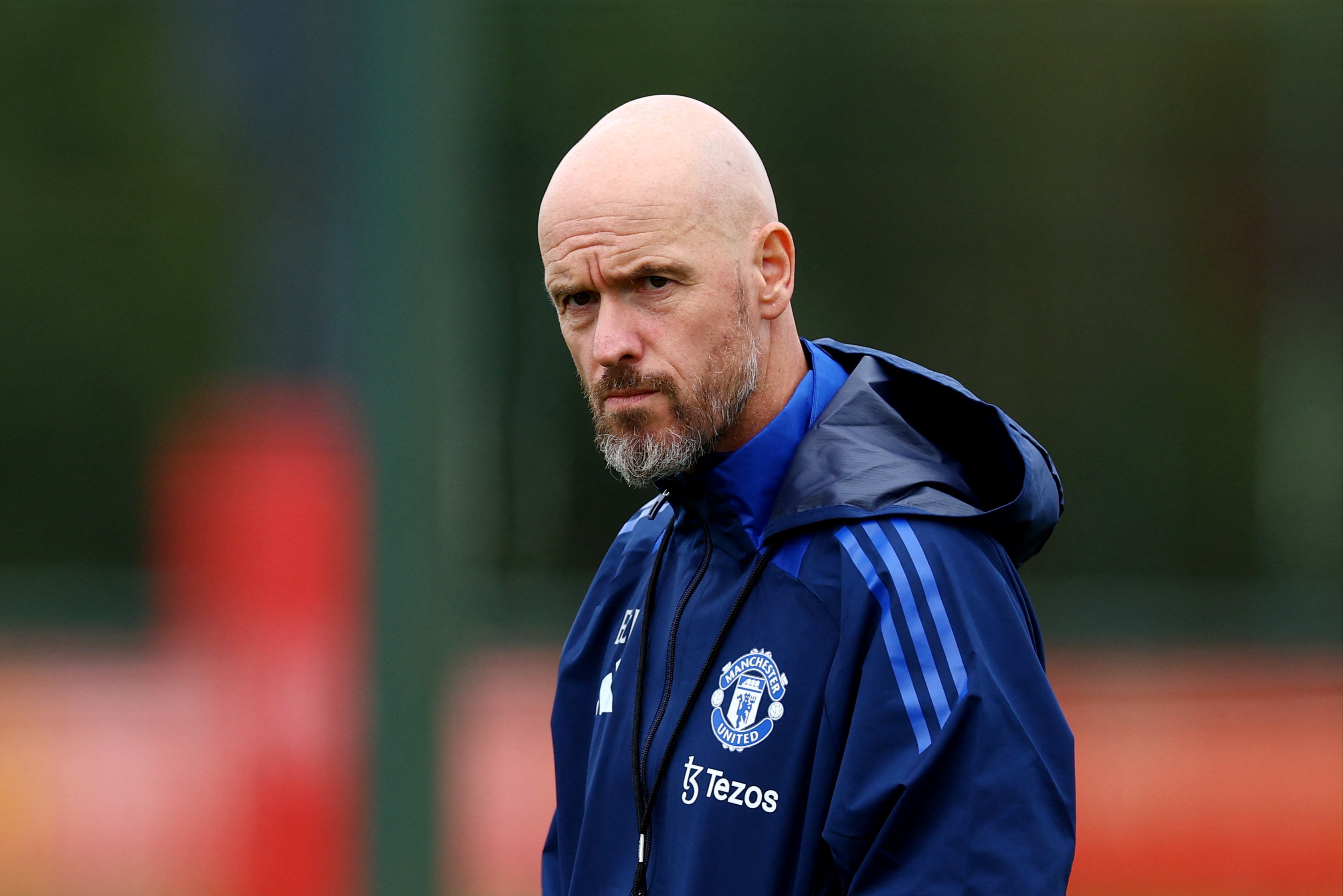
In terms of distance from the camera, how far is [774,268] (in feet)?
5.17

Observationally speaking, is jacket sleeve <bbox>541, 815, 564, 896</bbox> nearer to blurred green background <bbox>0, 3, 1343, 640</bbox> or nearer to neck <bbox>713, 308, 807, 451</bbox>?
neck <bbox>713, 308, 807, 451</bbox>

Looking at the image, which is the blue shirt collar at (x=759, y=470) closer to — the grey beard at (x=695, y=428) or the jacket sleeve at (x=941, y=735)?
the grey beard at (x=695, y=428)

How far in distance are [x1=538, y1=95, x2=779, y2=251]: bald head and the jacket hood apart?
23 centimetres

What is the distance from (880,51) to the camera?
5770mm

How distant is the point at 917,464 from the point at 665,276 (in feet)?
1.09

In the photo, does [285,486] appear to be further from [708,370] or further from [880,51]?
[708,370]

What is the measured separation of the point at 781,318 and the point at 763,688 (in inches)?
17.0

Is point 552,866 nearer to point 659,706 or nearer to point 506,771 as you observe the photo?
point 659,706

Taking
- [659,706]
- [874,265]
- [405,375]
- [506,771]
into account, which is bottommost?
[506,771]

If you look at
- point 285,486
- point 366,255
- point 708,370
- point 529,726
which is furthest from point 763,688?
point 529,726

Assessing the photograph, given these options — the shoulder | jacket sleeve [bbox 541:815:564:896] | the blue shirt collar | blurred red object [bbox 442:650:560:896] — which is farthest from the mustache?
blurred red object [bbox 442:650:560:896]

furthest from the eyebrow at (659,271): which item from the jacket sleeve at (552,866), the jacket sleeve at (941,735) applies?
the jacket sleeve at (552,866)

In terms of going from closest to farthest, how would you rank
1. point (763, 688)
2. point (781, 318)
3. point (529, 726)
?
point (763, 688)
point (781, 318)
point (529, 726)

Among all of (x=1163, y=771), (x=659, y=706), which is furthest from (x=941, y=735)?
(x=1163, y=771)
